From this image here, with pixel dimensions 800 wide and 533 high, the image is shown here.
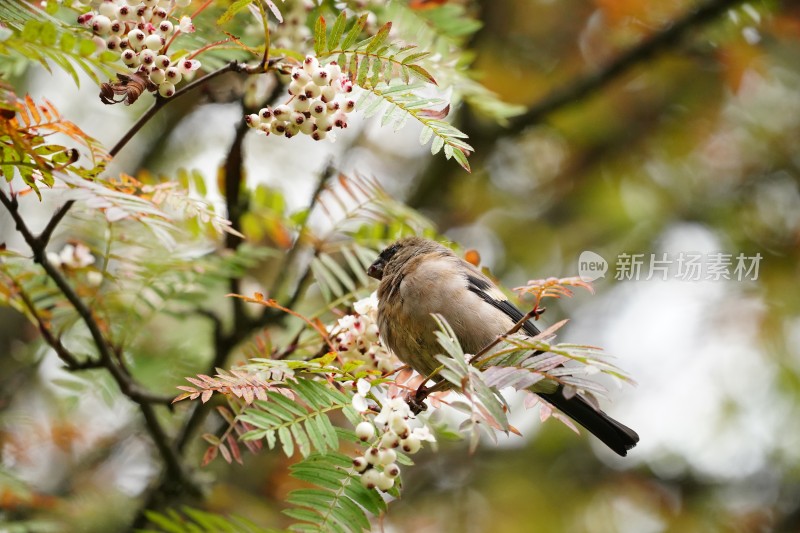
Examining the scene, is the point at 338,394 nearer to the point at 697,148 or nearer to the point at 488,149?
the point at 488,149

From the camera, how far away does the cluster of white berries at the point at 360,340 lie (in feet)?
8.25

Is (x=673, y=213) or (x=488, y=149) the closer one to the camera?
(x=488, y=149)

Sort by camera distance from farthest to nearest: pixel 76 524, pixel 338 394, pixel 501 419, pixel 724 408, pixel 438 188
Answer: pixel 724 408 < pixel 438 188 < pixel 76 524 < pixel 338 394 < pixel 501 419

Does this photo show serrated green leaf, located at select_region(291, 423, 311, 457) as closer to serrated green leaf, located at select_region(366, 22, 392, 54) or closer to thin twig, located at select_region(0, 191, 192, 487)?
thin twig, located at select_region(0, 191, 192, 487)

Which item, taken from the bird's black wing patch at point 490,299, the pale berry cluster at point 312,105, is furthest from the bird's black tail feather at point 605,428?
the pale berry cluster at point 312,105

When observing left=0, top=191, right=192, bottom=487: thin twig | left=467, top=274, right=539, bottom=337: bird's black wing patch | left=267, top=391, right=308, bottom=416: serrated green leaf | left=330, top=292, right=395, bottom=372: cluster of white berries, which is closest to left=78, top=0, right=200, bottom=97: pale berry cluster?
left=0, top=191, right=192, bottom=487: thin twig

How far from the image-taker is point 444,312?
10.1ft

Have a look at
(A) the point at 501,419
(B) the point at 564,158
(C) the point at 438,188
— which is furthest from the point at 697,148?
(A) the point at 501,419

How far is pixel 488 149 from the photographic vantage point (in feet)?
17.4

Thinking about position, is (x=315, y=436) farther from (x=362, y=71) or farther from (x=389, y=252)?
(x=389, y=252)

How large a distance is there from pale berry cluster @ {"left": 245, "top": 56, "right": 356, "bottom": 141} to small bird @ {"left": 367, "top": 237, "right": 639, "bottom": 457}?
3.21 feet

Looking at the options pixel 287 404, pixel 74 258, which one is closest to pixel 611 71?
pixel 74 258

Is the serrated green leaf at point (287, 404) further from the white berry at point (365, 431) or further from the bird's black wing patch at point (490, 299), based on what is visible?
the bird's black wing patch at point (490, 299)

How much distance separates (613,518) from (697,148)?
9.84ft
